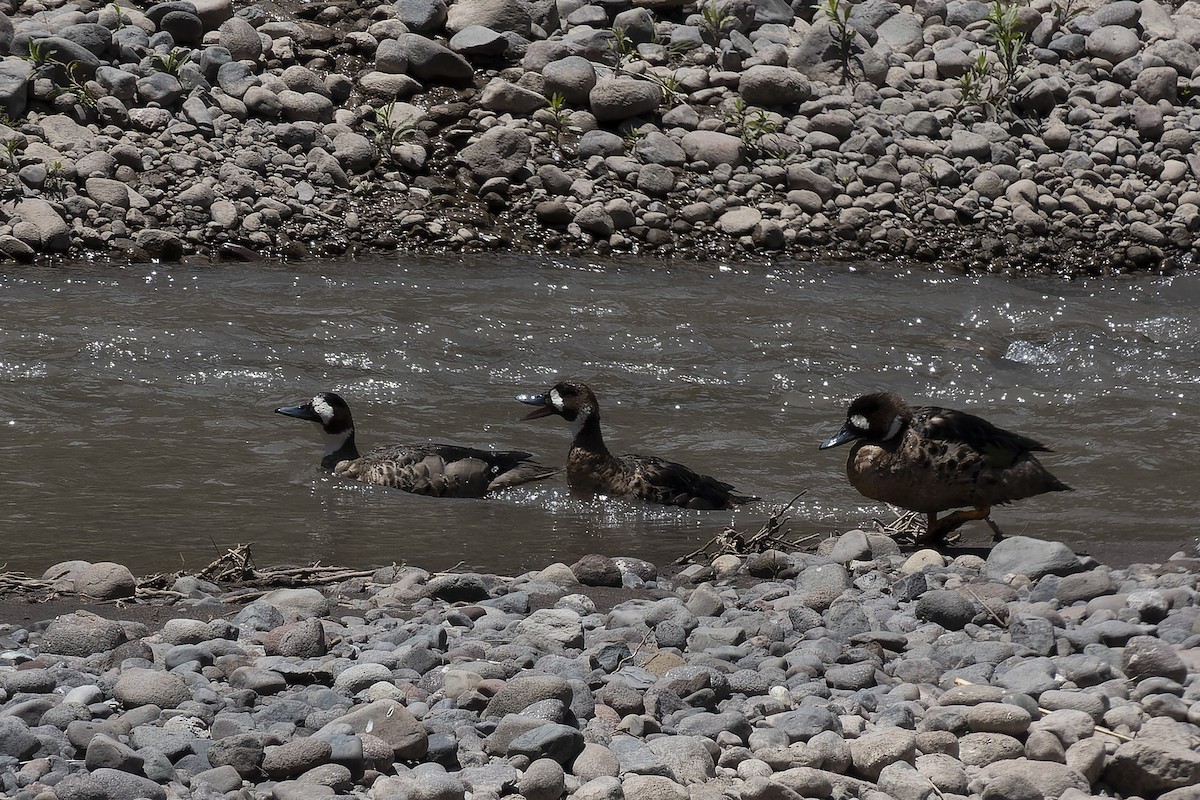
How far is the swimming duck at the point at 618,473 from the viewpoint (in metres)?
8.93

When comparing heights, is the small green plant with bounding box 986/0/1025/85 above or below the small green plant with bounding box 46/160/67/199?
above

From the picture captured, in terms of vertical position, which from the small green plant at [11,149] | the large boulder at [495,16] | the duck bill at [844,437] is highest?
the large boulder at [495,16]

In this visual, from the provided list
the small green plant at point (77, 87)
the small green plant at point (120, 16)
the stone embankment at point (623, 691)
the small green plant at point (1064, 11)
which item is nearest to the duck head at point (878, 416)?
the stone embankment at point (623, 691)

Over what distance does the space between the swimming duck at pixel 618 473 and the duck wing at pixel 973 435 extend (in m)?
1.89

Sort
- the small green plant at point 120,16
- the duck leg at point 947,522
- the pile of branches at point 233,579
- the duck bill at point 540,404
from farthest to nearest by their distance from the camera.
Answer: the small green plant at point 120,16 < the duck bill at point 540,404 < the duck leg at point 947,522 < the pile of branches at point 233,579

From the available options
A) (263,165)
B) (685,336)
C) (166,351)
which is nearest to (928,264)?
(685,336)

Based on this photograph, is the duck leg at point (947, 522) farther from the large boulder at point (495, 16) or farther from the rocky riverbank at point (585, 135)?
the large boulder at point (495, 16)

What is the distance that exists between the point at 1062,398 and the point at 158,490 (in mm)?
6966

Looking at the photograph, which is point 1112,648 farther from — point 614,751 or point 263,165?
point 263,165

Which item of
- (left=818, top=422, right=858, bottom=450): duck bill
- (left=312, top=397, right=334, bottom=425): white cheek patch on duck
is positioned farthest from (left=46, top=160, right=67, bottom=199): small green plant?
(left=818, top=422, right=858, bottom=450): duck bill

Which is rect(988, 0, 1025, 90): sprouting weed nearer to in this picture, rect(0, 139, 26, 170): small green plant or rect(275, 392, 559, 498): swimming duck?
rect(275, 392, 559, 498): swimming duck

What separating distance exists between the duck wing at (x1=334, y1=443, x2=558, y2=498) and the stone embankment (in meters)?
2.74

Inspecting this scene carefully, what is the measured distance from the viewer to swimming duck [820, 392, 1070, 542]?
23.3 feet

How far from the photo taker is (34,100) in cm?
1466
